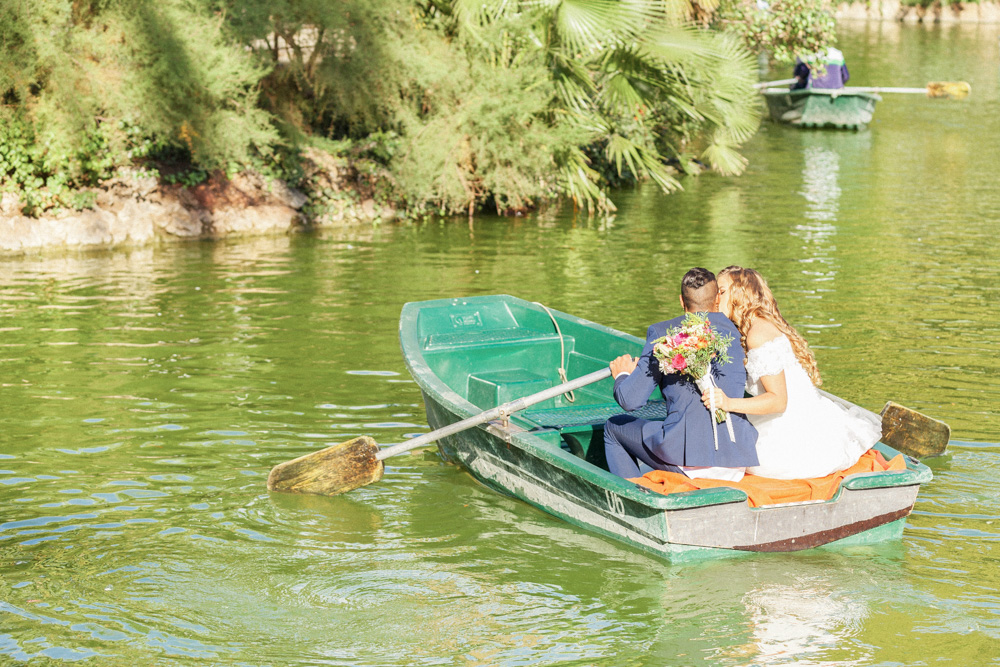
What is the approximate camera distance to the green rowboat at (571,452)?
6395mm

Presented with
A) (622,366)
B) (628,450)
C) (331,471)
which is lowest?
(331,471)

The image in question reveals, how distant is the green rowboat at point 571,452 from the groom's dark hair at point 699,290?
1.04 metres

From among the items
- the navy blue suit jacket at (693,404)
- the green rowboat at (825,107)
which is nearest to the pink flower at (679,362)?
the navy blue suit jacket at (693,404)

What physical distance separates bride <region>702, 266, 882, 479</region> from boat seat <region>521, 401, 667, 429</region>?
956 millimetres

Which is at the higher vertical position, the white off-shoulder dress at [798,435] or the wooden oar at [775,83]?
the wooden oar at [775,83]

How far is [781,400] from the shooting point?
21.4ft

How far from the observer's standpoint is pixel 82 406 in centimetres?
957

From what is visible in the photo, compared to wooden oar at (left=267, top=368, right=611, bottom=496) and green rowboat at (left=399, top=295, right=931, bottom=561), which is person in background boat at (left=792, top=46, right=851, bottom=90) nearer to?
green rowboat at (left=399, top=295, right=931, bottom=561)

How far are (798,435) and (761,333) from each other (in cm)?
66

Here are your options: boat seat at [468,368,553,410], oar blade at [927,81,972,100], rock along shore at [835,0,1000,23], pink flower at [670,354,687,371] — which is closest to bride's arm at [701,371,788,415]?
pink flower at [670,354,687,371]

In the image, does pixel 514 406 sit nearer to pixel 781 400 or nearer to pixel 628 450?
pixel 628 450

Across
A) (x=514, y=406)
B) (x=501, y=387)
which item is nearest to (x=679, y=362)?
(x=514, y=406)

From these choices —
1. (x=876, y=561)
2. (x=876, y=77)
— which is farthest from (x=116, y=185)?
(x=876, y=77)

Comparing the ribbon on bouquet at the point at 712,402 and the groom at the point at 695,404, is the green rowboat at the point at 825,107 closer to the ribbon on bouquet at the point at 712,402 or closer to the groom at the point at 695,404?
the groom at the point at 695,404
